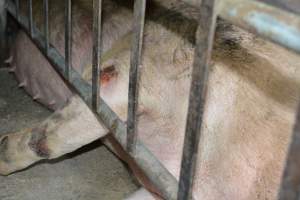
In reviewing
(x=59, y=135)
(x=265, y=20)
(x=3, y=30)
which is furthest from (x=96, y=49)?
(x=3, y=30)

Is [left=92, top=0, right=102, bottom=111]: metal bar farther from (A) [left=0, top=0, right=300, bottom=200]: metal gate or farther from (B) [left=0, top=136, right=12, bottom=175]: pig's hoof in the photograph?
(B) [left=0, top=136, right=12, bottom=175]: pig's hoof

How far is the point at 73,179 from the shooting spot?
1711 millimetres

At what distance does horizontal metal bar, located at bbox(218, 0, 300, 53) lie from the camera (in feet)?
1.78

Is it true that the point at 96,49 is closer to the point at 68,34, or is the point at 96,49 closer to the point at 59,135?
the point at 68,34

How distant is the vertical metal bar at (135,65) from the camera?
0.90 metres

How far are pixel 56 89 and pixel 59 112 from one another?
412 mm

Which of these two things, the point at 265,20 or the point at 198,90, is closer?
the point at 265,20

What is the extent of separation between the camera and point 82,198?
1.62 meters

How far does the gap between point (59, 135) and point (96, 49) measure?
0.45 m

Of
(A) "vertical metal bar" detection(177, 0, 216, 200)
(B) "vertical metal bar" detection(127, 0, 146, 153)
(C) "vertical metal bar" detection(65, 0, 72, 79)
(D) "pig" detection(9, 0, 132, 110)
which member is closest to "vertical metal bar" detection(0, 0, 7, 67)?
(D) "pig" detection(9, 0, 132, 110)

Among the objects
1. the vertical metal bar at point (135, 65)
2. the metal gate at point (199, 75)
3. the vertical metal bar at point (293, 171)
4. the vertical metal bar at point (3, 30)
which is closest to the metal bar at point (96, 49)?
the metal gate at point (199, 75)

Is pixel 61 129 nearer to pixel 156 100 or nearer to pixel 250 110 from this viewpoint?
pixel 156 100

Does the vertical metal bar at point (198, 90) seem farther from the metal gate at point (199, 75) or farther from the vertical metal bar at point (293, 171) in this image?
the vertical metal bar at point (293, 171)

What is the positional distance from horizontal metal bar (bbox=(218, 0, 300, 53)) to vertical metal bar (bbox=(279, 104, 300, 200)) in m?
0.10
